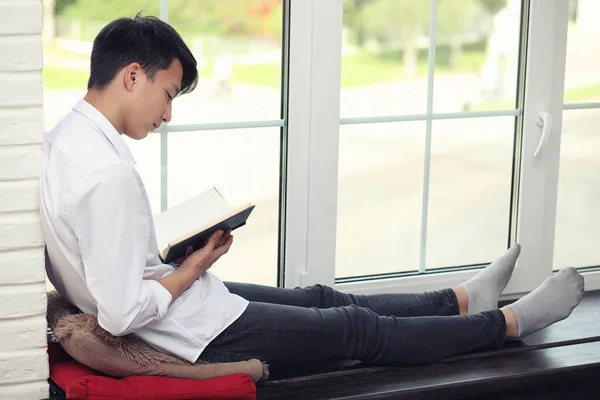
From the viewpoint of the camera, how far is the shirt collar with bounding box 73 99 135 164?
197 centimetres

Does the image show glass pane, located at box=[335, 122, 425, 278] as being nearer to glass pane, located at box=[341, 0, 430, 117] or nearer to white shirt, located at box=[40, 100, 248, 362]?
glass pane, located at box=[341, 0, 430, 117]

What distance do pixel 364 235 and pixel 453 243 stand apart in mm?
319

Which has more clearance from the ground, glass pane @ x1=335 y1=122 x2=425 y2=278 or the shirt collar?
the shirt collar

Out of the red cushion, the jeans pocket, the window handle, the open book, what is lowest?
the red cushion

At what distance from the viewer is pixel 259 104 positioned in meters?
2.61

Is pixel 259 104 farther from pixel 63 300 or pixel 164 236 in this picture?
pixel 63 300

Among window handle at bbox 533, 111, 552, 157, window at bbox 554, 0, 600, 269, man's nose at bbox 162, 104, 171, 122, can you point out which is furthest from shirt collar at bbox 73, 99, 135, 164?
window at bbox 554, 0, 600, 269

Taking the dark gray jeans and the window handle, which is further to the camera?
the window handle

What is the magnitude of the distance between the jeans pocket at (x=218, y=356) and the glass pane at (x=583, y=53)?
1511mm

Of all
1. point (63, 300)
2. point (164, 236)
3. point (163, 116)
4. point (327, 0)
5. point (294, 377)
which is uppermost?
point (327, 0)

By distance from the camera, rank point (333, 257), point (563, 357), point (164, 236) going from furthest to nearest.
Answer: point (333, 257)
point (563, 357)
point (164, 236)

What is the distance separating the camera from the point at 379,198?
2848 mm

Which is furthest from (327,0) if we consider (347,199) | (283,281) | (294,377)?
(294,377)

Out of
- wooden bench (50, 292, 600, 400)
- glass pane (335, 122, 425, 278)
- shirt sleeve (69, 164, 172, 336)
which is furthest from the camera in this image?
glass pane (335, 122, 425, 278)
